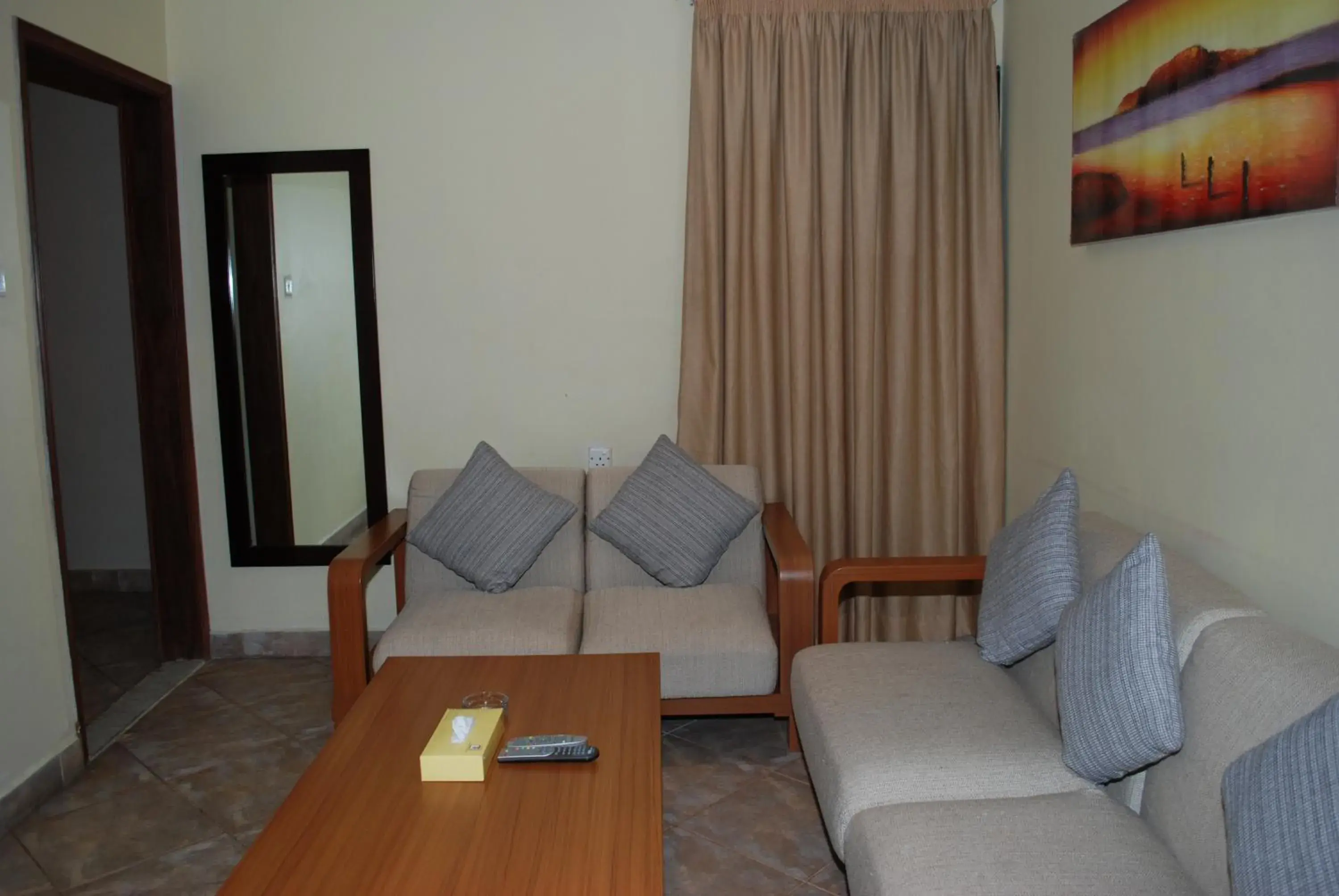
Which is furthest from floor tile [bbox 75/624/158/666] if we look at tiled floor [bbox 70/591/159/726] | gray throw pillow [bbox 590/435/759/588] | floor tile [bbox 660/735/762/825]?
floor tile [bbox 660/735/762/825]

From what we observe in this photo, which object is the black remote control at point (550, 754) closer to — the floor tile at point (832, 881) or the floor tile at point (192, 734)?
the floor tile at point (832, 881)

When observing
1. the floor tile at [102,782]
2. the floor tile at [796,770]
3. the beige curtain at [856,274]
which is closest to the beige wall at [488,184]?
the beige curtain at [856,274]

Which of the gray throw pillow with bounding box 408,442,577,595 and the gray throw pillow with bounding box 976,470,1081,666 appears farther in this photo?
the gray throw pillow with bounding box 408,442,577,595

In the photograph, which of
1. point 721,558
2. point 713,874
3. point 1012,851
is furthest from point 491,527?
point 1012,851

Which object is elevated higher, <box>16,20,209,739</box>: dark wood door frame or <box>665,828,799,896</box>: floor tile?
<box>16,20,209,739</box>: dark wood door frame

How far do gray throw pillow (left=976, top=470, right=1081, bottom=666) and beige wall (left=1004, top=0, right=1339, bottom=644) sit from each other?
0.98 feet

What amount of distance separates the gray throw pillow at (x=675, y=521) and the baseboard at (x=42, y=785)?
1.77m

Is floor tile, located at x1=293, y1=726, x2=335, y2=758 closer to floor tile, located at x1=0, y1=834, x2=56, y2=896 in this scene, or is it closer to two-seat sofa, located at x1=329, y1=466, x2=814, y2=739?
two-seat sofa, located at x1=329, y1=466, x2=814, y2=739

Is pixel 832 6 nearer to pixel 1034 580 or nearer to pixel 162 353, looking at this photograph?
pixel 1034 580

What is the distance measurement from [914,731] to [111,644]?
356 centimetres

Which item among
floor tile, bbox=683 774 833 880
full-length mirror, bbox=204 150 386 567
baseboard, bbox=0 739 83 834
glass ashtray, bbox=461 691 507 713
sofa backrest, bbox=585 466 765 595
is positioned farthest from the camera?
full-length mirror, bbox=204 150 386 567

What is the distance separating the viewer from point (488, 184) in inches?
159

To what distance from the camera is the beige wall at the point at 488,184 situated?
3.96 metres

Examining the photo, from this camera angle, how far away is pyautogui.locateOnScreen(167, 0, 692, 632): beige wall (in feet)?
13.0
